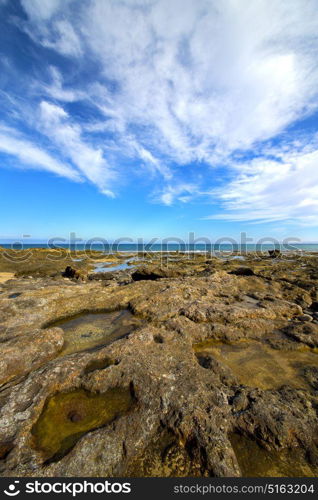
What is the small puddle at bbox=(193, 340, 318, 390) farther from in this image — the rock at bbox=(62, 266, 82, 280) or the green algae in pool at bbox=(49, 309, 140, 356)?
the rock at bbox=(62, 266, 82, 280)

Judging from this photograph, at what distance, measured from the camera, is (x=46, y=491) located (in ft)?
9.15

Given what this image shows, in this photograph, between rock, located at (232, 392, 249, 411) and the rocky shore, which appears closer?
the rocky shore

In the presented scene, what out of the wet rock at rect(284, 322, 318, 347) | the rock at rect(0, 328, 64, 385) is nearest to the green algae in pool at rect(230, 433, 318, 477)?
the wet rock at rect(284, 322, 318, 347)

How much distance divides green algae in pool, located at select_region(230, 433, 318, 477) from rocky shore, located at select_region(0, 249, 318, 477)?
0.01 m

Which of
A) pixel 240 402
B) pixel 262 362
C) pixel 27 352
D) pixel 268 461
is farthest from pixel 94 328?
pixel 268 461

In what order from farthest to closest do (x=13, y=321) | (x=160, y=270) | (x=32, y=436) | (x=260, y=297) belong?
(x=160, y=270), (x=260, y=297), (x=13, y=321), (x=32, y=436)

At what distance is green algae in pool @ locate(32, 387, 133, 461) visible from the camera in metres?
3.37

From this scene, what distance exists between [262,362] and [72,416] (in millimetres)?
4728

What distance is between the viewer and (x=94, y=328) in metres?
7.62

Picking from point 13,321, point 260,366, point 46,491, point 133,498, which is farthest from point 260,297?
point 13,321

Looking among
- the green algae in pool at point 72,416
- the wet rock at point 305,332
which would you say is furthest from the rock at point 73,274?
the wet rock at point 305,332

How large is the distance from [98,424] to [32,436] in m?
1.04

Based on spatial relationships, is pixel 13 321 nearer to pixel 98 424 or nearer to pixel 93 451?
pixel 98 424

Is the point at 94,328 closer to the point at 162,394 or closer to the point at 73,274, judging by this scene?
the point at 162,394
